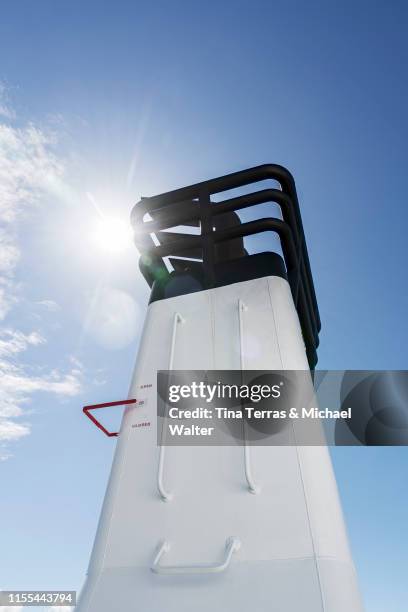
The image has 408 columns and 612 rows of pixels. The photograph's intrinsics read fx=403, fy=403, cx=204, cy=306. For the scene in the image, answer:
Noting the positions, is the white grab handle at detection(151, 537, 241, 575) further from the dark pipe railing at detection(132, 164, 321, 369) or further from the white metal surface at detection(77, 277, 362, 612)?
the dark pipe railing at detection(132, 164, 321, 369)

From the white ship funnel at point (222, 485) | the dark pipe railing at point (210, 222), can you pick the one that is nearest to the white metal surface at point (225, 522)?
the white ship funnel at point (222, 485)

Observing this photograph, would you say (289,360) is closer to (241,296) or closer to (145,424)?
(241,296)

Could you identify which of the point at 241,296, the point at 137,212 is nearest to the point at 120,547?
the point at 241,296

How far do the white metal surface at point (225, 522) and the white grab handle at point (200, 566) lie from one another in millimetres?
14

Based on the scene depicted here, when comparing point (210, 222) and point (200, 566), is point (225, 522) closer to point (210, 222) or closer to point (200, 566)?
point (200, 566)

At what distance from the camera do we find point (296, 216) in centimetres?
373

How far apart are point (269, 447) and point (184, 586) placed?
0.83m

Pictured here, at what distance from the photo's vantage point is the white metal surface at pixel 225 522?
73.9 inches

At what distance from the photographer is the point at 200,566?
1970 mm

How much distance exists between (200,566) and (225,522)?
256 mm

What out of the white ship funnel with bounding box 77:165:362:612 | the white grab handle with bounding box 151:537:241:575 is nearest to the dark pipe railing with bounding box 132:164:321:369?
the white ship funnel with bounding box 77:165:362:612

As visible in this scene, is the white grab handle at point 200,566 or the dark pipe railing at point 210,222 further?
the dark pipe railing at point 210,222

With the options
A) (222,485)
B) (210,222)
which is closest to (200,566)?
(222,485)

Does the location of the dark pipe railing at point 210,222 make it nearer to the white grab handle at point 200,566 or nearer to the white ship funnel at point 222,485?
the white ship funnel at point 222,485
